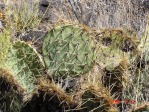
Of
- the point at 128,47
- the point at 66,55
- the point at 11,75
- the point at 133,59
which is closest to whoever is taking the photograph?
the point at 11,75

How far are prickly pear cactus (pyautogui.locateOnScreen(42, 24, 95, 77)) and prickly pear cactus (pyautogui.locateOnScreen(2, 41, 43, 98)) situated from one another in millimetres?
109

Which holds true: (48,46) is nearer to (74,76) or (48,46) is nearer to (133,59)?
(74,76)

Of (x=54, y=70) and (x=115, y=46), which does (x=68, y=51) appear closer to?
(x=54, y=70)

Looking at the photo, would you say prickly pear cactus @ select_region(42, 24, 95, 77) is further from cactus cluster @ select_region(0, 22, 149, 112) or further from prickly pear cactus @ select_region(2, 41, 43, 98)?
prickly pear cactus @ select_region(2, 41, 43, 98)

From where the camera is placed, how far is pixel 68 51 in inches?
135

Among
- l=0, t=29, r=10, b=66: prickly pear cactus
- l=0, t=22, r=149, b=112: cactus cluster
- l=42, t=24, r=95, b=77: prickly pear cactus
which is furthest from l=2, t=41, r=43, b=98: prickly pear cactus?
l=0, t=29, r=10, b=66: prickly pear cactus

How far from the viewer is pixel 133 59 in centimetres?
414

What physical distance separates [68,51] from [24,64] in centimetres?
38

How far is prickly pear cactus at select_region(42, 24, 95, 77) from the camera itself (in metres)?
3.42

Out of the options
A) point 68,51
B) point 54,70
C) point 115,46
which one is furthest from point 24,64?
point 115,46

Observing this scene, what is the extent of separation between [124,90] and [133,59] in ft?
2.38

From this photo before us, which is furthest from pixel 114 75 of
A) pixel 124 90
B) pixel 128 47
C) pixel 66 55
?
pixel 128 47

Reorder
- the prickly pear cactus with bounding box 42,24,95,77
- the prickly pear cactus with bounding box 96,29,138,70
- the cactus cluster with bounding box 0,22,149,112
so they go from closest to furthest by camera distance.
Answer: the cactus cluster with bounding box 0,22,149,112 → the prickly pear cactus with bounding box 42,24,95,77 → the prickly pear cactus with bounding box 96,29,138,70

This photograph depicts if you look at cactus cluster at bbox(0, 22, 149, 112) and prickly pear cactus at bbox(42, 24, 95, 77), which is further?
prickly pear cactus at bbox(42, 24, 95, 77)
